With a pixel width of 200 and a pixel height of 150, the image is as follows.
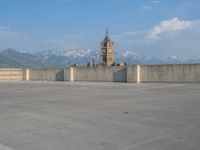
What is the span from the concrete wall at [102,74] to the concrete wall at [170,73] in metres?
2.73

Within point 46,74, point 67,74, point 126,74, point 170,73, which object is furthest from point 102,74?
point 46,74

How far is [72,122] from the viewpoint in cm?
756

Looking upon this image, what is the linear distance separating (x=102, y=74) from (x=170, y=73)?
8873 mm

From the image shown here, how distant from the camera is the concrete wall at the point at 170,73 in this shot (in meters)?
26.0

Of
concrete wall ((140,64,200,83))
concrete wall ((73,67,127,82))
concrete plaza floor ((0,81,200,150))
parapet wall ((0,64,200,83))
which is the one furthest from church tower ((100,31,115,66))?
concrete plaza floor ((0,81,200,150))

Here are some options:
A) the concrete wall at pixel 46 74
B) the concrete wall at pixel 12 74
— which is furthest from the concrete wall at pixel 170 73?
the concrete wall at pixel 12 74

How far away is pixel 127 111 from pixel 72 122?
237 cm

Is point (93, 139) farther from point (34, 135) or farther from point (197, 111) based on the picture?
point (197, 111)

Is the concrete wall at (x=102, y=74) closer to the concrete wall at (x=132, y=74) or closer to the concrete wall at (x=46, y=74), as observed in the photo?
the concrete wall at (x=132, y=74)

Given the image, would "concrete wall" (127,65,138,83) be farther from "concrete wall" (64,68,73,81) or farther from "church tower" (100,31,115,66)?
"church tower" (100,31,115,66)

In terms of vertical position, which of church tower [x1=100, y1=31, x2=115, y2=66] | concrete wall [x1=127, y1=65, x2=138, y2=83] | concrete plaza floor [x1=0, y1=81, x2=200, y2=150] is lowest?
concrete plaza floor [x1=0, y1=81, x2=200, y2=150]

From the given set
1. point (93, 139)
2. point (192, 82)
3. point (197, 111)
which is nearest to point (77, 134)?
point (93, 139)

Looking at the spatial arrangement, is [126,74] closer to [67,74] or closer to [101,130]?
[67,74]

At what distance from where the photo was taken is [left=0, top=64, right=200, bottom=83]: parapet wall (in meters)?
26.5
